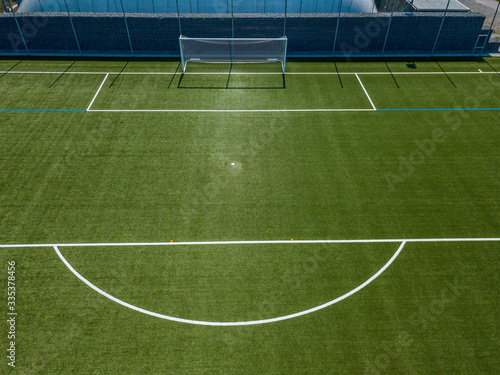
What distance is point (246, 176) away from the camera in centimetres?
1464

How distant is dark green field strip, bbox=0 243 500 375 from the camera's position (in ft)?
31.0

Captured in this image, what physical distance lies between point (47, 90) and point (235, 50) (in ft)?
36.6

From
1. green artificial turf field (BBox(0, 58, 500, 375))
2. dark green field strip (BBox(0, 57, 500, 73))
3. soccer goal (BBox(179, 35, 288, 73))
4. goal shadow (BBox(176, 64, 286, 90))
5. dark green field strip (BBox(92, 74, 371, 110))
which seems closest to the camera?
green artificial turf field (BBox(0, 58, 500, 375))

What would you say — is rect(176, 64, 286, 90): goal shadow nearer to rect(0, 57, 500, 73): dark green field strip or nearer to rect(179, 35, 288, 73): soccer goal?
rect(0, 57, 500, 73): dark green field strip

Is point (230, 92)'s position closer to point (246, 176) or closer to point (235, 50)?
point (235, 50)

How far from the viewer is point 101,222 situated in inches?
506

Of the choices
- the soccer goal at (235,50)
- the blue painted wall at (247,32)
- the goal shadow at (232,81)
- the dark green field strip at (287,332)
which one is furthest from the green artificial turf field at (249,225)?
the blue painted wall at (247,32)

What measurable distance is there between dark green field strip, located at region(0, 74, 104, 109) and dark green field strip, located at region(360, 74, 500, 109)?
15.7 m

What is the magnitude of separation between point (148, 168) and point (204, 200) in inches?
123

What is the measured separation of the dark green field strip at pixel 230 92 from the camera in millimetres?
18438

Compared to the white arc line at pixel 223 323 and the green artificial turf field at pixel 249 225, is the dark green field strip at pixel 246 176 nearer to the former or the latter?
the green artificial turf field at pixel 249 225

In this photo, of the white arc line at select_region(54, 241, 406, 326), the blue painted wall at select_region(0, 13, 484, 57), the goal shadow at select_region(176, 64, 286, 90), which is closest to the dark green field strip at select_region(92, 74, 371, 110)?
the goal shadow at select_region(176, 64, 286, 90)

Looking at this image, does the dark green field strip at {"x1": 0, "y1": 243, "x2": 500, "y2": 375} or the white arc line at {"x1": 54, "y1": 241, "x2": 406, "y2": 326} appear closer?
the dark green field strip at {"x1": 0, "y1": 243, "x2": 500, "y2": 375}

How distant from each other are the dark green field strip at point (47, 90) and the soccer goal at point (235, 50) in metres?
5.97
